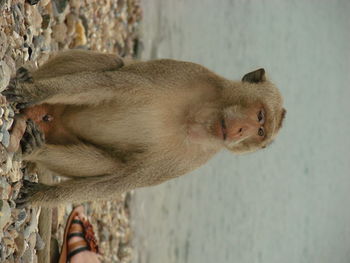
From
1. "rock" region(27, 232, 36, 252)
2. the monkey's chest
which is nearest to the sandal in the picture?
"rock" region(27, 232, 36, 252)

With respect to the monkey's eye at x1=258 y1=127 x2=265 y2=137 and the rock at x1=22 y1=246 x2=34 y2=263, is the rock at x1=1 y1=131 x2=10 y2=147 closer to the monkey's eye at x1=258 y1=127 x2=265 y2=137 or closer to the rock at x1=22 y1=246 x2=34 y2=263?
the rock at x1=22 y1=246 x2=34 y2=263

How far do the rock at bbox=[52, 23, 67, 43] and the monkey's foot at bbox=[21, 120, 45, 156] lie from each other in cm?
115

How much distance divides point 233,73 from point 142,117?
2227 mm

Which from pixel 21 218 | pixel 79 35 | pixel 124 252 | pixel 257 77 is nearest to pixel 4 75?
pixel 21 218

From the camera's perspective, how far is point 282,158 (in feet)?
13.1

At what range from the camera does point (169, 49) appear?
15.7 feet

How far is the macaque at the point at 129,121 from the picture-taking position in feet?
6.81

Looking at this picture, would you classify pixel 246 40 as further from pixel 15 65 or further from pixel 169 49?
pixel 15 65

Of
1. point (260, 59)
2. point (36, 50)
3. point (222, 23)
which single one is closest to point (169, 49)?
point (222, 23)

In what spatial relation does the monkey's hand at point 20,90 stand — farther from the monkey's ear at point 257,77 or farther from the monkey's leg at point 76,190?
the monkey's ear at point 257,77

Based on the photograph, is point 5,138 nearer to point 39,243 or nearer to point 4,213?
point 4,213

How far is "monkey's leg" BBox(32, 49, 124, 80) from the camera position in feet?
6.93

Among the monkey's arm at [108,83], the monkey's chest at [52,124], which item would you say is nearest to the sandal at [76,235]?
the monkey's chest at [52,124]

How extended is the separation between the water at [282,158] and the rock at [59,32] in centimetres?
142
